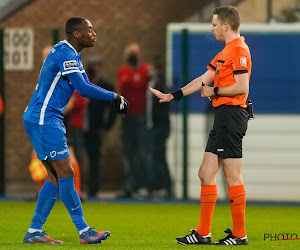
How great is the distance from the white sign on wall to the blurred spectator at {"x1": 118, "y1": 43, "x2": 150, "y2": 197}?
1.48 meters

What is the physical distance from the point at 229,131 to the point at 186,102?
588 cm

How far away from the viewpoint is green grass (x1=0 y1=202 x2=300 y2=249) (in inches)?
353

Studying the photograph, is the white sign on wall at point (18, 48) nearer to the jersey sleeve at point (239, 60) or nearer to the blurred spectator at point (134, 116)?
the blurred spectator at point (134, 116)

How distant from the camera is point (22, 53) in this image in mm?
15273

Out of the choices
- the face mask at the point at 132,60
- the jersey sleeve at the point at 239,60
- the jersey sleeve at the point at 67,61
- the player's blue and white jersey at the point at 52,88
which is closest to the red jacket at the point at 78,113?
the face mask at the point at 132,60

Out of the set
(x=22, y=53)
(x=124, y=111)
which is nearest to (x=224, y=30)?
(x=124, y=111)

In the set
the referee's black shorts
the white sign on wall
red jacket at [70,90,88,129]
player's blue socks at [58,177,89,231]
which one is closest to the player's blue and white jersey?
player's blue socks at [58,177,89,231]

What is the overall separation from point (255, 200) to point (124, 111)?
6348 mm

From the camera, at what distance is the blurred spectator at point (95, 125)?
48.0 feet

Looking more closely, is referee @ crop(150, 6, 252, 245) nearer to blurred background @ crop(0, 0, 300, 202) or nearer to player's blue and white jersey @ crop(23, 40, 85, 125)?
player's blue and white jersey @ crop(23, 40, 85, 125)

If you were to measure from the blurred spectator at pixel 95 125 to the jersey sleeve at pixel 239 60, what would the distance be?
6.08m

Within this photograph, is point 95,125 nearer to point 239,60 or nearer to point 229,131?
point 229,131

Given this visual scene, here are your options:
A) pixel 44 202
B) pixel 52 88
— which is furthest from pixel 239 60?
pixel 44 202

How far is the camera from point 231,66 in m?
8.62
